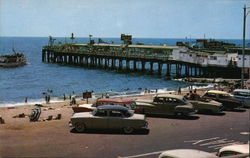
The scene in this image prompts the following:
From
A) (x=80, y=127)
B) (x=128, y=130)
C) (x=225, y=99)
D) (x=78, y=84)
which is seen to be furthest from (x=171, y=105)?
(x=78, y=84)

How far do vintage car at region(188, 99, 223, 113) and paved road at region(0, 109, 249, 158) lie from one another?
2.07 metres

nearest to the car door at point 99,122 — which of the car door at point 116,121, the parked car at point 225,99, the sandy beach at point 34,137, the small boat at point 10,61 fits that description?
the car door at point 116,121

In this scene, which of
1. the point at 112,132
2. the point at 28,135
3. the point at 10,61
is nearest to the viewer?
the point at 28,135

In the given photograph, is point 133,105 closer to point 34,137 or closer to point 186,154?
point 34,137

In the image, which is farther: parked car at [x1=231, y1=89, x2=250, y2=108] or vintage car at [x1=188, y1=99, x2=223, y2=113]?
parked car at [x1=231, y1=89, x2=250, y2=108]

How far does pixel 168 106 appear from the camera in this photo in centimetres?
2044

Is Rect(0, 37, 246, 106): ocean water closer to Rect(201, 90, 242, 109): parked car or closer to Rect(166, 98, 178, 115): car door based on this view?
Rect(201, 90, 242, 109): parked car

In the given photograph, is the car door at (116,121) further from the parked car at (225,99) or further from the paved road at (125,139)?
the parked car at (225,99)

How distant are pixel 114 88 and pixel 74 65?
132ft

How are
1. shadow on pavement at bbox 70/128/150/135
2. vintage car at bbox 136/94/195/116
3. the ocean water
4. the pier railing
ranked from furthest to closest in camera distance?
1. the pier railing
2. the ocean water
3. vintage car at bbox 136/94/195/116
4. shadow on pavement at bbox 70/128/150/135

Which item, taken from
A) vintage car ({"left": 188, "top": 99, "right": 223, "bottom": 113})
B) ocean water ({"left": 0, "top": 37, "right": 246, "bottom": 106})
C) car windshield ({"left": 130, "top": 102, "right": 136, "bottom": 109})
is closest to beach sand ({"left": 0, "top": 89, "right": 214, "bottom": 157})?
car windshield ({"left": 130, "top": 102, "right": 136, "bottom": 109})

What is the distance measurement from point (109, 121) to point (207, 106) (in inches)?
299

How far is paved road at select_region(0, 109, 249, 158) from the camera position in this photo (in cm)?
1362

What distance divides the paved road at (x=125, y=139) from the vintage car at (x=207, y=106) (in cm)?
207
